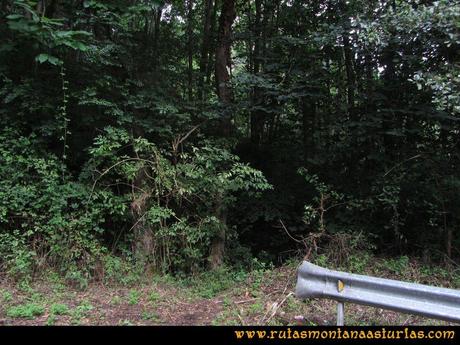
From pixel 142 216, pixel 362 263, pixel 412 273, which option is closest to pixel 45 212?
pixel 142 216

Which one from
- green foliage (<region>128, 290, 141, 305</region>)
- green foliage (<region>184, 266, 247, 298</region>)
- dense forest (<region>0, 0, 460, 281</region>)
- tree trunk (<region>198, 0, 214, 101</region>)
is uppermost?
Answer: tree trunk (<region>198, 0, 214, 101</region>)

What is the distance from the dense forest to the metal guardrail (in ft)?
7.94

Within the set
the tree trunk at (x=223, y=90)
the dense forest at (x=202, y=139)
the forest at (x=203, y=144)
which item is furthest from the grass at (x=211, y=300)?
the tree trunk at (x=223, y=90)

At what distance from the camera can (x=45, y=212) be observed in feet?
23.2

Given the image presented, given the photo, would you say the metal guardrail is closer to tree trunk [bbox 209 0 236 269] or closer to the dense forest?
the dense forest

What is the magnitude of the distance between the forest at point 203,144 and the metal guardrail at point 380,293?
2285 mm

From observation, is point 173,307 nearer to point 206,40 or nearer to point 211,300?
point 211,300

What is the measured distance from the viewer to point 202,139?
8609mm

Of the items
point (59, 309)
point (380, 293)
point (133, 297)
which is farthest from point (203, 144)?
point (380, 293)

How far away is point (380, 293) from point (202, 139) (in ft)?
16.8

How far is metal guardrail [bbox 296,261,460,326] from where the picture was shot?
13.0 feet

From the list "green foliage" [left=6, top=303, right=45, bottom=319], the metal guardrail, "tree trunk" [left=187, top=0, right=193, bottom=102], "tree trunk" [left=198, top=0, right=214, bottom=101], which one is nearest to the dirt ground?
"green foliage" [left=6, top=303, right=45, bottom=319]

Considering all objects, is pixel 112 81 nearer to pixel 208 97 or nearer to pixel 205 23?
pixel 208 97

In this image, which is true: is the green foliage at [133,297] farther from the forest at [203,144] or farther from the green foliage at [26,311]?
the green foliage at [26,311]
